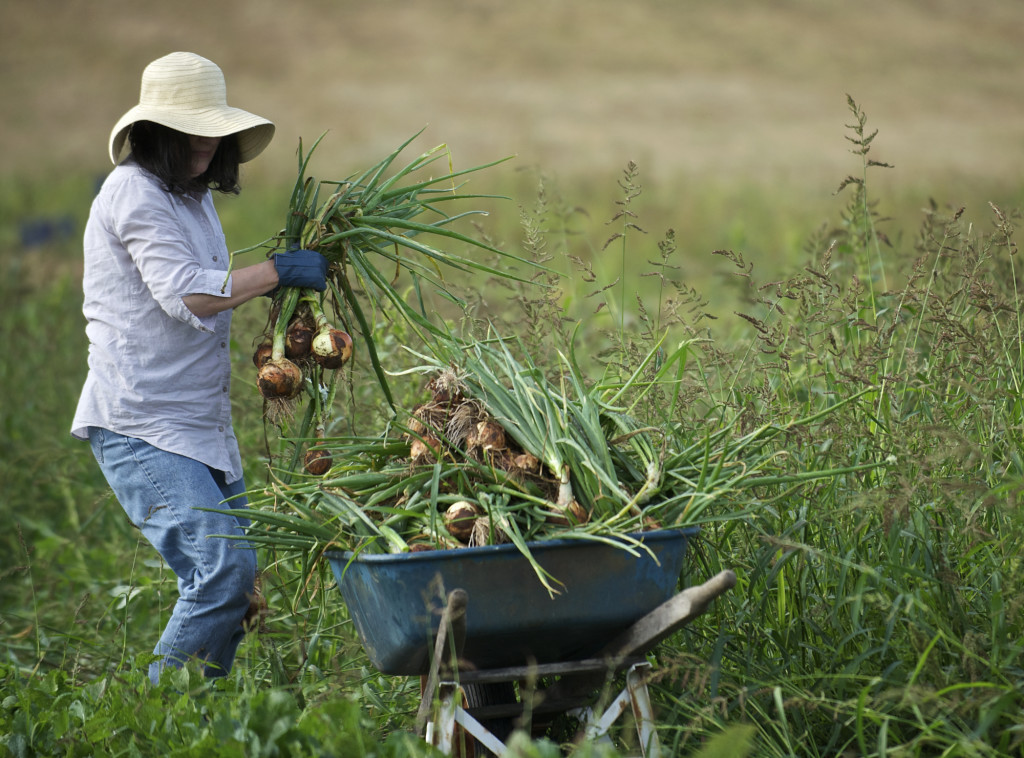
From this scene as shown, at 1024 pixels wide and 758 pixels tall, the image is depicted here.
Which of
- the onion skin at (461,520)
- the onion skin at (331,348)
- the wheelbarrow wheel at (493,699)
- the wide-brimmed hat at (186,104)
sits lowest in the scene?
the wheelbarrow wheel at (493,699)

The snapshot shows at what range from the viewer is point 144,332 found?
262 centimetres

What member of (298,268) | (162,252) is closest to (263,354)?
(298,268)

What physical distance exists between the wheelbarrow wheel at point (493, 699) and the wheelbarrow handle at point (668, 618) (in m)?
0.40

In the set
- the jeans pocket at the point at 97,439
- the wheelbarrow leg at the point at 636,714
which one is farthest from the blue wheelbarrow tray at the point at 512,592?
the jeans pocket at the point at 97,439

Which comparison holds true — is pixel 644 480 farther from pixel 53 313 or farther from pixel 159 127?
pixel 53 313

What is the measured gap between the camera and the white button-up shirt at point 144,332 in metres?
2.54

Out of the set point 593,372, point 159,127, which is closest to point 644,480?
point 159,127

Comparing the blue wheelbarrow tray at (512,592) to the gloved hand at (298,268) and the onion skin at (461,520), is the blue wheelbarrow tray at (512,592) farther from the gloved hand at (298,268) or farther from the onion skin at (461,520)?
the gloved hand at (298,268)

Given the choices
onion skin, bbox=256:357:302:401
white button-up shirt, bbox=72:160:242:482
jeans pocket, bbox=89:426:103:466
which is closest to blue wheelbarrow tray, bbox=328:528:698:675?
onion skin, bbox=256:357:302:401

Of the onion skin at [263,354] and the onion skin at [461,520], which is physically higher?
the onion skin at [263,354]

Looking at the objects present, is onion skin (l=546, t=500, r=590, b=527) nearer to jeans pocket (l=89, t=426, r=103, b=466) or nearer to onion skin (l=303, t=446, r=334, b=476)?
onion skin (l=303, t=446, r=334, b=476)

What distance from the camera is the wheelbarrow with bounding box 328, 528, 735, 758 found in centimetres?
188

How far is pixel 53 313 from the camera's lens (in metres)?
7.02

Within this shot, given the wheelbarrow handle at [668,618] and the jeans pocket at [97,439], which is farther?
the jeans pocket at [97,439]
